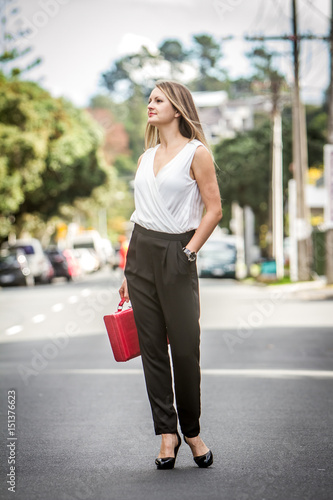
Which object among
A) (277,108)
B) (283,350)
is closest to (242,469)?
(283,350)

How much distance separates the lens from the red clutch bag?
5.21 meters

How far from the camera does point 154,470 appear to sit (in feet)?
17.0

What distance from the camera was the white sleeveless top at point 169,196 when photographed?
16.8ft

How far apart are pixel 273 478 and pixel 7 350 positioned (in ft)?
26.7

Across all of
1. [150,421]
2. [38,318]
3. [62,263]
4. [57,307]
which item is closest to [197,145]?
[150,421]

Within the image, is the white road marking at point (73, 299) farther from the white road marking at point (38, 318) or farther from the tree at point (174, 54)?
the tree at point (174, 54)

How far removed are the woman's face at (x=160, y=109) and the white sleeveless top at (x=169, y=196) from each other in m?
0.18

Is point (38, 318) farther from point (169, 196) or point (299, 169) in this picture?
point (299, 169)

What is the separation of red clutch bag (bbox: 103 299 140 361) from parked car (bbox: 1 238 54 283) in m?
32.7

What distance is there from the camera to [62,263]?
42.6 metres

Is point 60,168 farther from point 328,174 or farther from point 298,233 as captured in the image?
point 328,174

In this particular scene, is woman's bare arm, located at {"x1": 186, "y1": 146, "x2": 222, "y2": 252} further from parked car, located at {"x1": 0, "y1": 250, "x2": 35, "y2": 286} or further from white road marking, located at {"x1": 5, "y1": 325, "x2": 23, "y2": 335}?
parked car, located at {"x1": 0, "y1": 250, "x2": 35, "y2": 286}

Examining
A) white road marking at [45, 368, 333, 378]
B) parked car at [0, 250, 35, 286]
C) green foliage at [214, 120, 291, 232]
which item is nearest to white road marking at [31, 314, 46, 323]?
white road marking at [45, 368, 333, 378]

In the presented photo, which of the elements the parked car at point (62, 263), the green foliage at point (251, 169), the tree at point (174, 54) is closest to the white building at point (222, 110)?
the tree at point (174, 54)
